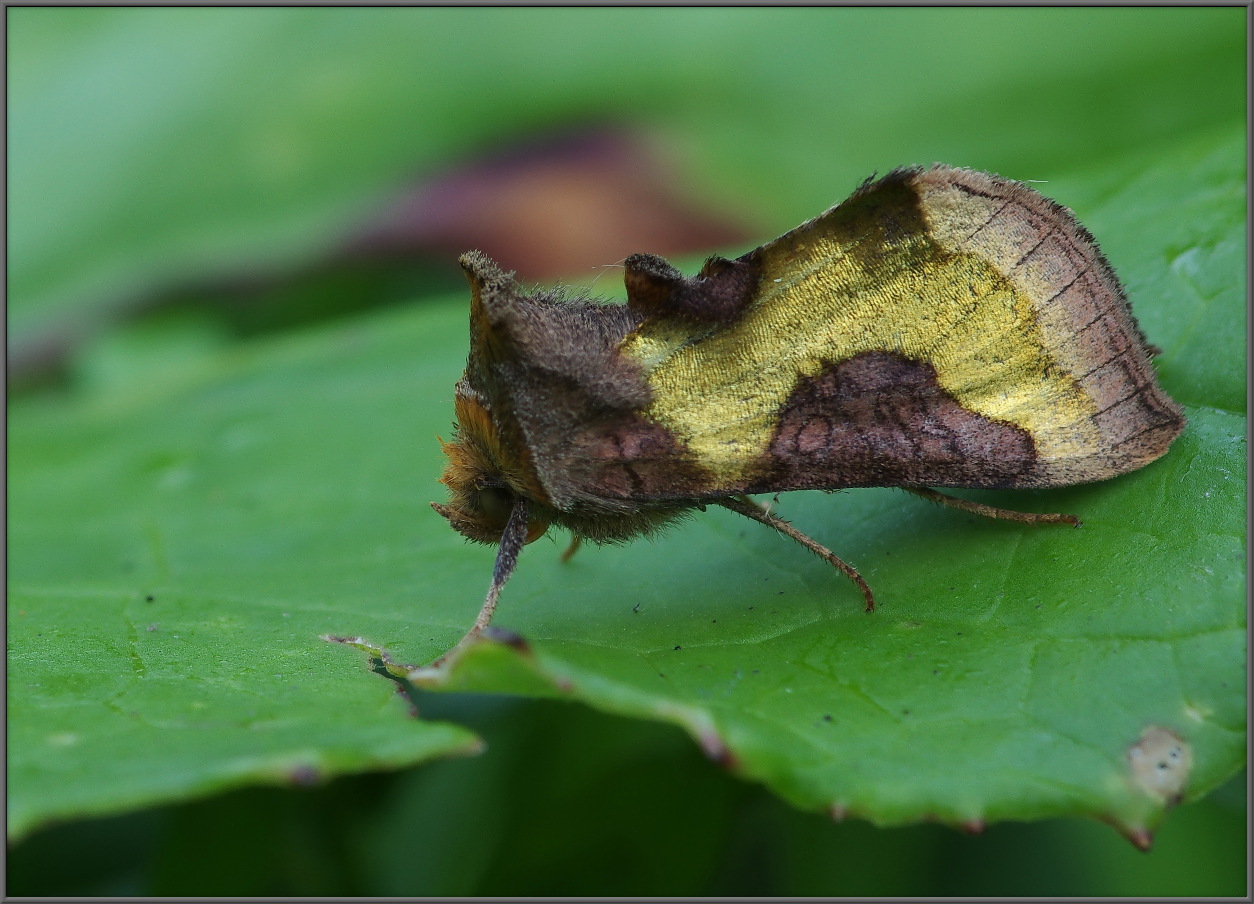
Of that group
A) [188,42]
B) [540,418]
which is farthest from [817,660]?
[188,42]

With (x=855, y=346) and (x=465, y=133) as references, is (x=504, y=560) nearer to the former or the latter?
(x=855, y=346)

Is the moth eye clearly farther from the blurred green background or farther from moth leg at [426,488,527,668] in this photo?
the blurred green background

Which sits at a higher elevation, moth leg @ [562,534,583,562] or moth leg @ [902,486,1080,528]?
moth leg @ [902,486,1080,528]

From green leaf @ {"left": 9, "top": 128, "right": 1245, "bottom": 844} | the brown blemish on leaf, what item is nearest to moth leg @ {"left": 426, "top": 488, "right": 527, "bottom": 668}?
green leaf @ {"left": 9, "top": 128, "right": 1245, "bottom": 844}

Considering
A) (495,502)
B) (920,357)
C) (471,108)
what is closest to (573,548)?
(495,502)

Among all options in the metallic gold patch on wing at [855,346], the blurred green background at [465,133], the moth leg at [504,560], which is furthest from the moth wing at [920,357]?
the blurred green background at [465,133]

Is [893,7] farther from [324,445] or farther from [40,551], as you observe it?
[40,551]
